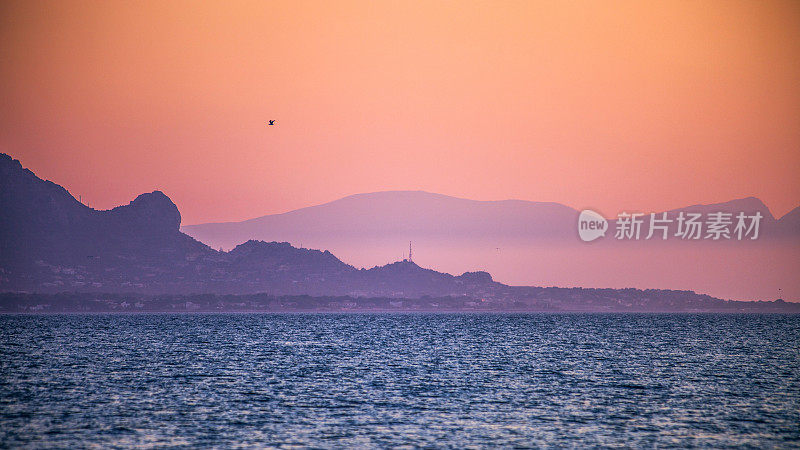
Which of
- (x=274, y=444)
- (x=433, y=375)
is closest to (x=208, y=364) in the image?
(x=433, y=375)

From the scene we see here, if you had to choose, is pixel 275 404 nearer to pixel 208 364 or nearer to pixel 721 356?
pixel 208 364

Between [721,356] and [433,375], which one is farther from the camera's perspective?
[721,356]

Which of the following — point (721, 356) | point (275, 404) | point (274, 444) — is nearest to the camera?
point (274, 444)

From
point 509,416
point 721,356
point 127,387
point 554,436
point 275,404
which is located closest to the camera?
point 554,436

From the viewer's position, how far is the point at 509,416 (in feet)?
157

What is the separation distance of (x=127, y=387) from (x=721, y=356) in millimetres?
77541

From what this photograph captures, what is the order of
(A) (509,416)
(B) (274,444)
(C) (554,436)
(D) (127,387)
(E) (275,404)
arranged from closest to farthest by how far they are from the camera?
(B) (274,444) → (C) (554,436) → (A) (509,416) → (E) (275,404) → (D) (127,387)

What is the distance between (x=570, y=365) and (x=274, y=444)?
174 ft

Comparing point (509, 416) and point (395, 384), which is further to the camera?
point (395, 384)

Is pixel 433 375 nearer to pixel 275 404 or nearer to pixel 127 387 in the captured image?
pixel 275 404

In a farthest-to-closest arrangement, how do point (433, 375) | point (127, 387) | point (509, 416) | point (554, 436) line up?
point (433, 375) < point (127, 387) < point (509, 416) < point (554, 436)

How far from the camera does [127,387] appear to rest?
61.7 meters

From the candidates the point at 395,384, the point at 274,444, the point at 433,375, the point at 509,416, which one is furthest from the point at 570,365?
the point at 274,444

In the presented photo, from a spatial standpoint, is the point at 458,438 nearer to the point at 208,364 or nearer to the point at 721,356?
the point at 208,364
